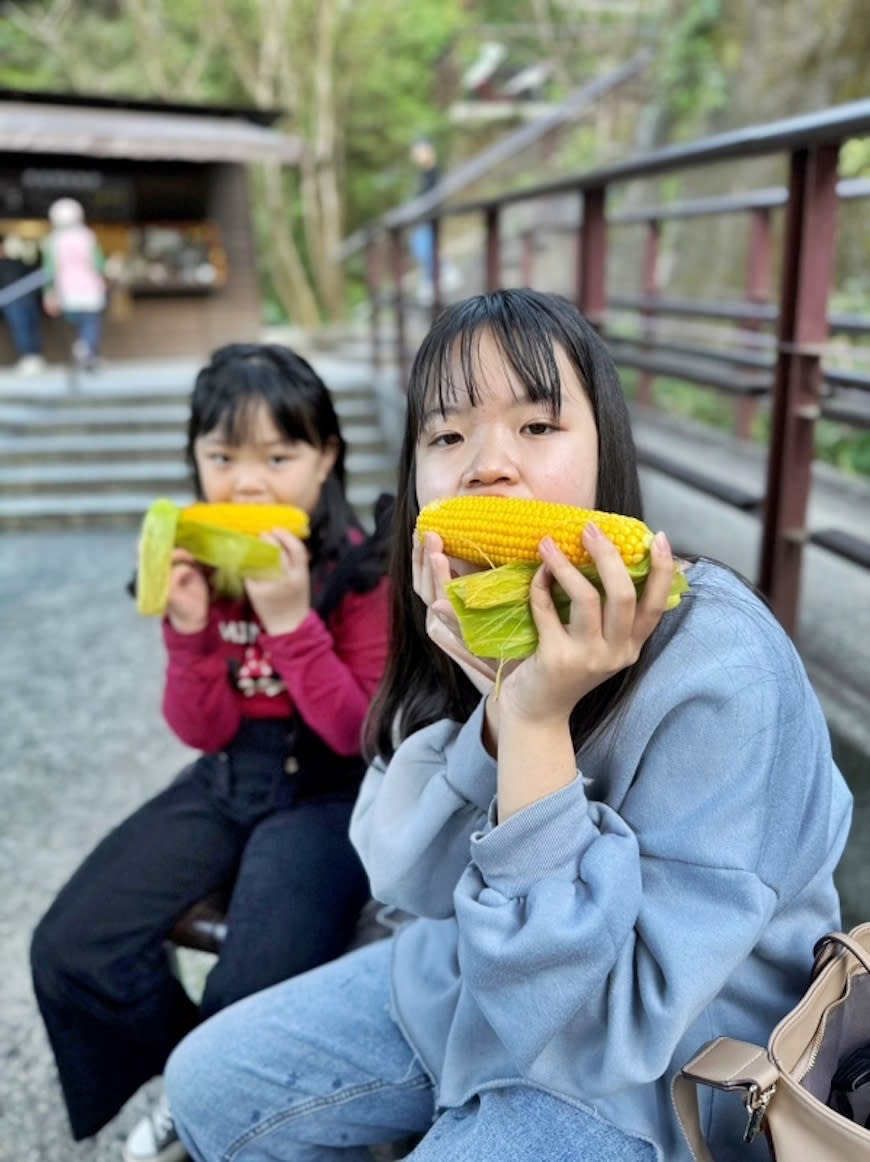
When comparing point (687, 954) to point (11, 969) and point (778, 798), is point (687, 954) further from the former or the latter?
point (11, 969)

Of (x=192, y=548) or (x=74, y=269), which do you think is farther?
(x=74, y=269)

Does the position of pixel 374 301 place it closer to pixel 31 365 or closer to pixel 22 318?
pixel 31 365

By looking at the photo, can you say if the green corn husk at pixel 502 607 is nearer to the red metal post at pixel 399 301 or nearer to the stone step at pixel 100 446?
the red metal post at pixel 399 301

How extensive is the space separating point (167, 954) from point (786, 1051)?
1225mm

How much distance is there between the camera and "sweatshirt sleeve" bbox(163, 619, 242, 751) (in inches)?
74.2

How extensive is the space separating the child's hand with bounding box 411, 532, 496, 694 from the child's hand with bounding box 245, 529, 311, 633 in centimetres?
62

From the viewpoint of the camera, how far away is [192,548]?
191 centimetres

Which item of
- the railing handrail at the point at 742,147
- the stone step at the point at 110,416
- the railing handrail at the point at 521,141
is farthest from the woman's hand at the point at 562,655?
the railing handrail at the point at 521,141

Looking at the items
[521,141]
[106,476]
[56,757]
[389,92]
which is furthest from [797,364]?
[389,92]

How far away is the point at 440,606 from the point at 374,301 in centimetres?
769

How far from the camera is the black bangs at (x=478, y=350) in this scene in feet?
3.77

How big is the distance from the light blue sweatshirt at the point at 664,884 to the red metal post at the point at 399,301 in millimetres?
5521

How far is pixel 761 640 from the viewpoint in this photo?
1072mm

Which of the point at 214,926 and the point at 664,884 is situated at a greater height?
the point at 664,884
